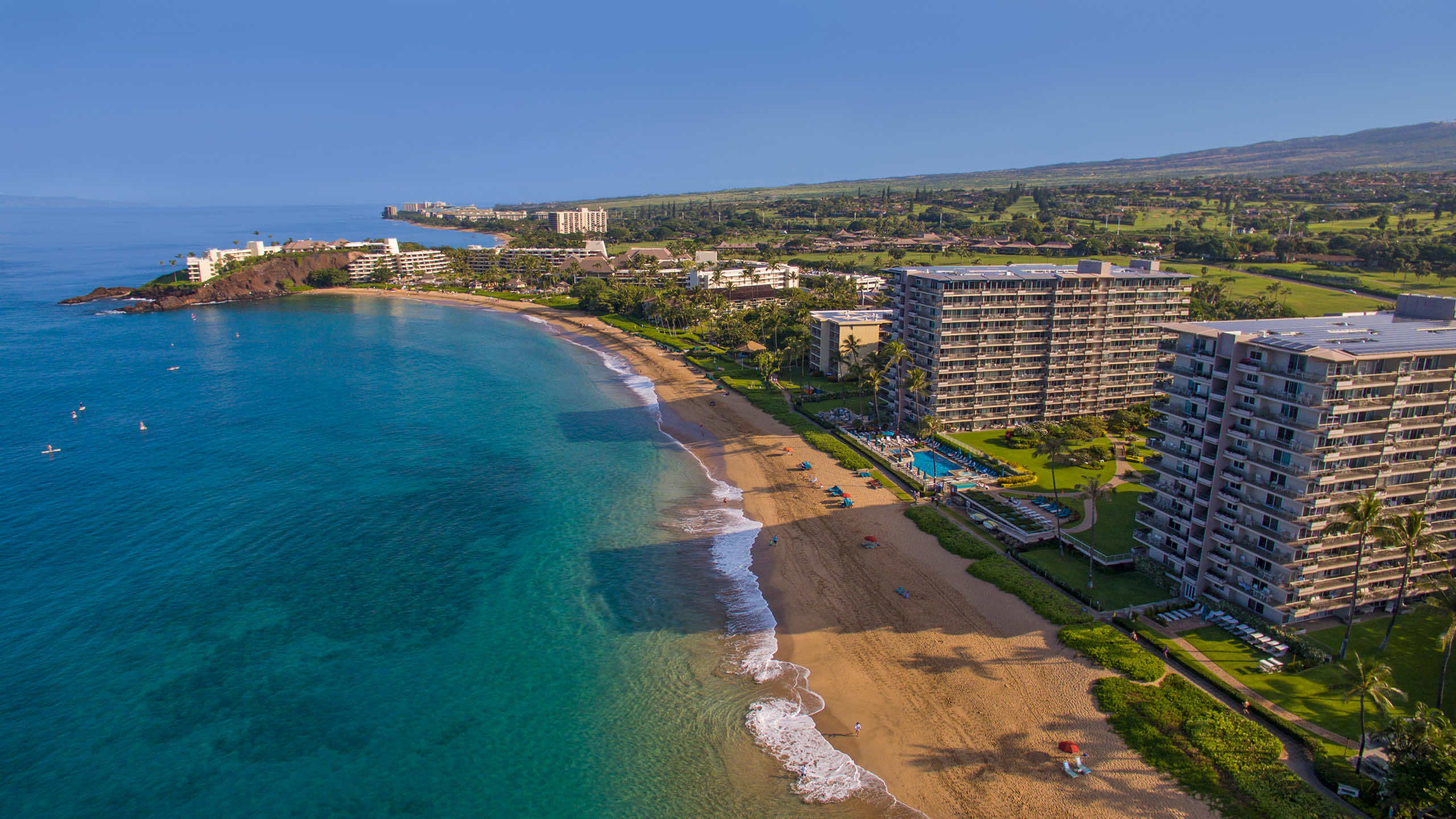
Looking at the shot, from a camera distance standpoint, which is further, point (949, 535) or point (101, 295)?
point (101, 295)

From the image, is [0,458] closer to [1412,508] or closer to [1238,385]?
[1238,385]

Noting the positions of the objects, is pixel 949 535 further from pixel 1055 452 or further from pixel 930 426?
pixel 930 426

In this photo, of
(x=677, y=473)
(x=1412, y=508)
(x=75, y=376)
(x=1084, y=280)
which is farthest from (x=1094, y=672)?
(x=75, y=376)

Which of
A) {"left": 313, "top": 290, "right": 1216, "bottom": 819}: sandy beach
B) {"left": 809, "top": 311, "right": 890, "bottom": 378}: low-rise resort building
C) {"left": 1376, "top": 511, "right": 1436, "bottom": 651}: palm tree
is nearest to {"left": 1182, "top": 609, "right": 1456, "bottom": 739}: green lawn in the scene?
{"left": 1376, "top": 511, "right": 1436, "bottom": 651}: palm tree

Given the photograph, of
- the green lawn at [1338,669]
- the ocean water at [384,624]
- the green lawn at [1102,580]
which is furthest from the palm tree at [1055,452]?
the ocean water at [384,624]

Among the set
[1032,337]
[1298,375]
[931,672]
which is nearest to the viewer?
[1298,375]

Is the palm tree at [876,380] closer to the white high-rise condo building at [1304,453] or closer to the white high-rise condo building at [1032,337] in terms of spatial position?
the white high-rise condo building at [1032,337]

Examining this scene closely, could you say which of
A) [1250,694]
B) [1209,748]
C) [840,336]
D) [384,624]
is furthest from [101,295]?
[1250,694]
